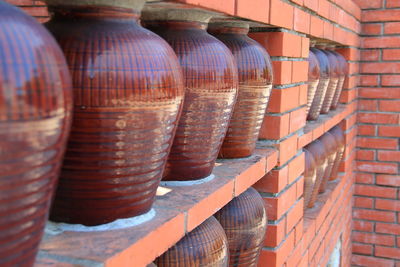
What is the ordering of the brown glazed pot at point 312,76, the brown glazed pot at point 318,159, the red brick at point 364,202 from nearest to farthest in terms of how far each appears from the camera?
the brown glazed pot at point 312,76 < the brown glazed pot at point 318,159 < the red brick at point 364,202

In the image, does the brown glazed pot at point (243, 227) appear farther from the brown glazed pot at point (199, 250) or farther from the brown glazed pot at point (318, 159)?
the brown glazed pot at point (318, 159)

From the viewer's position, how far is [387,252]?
158 inches

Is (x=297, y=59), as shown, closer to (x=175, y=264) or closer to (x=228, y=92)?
(x=228, y=92)

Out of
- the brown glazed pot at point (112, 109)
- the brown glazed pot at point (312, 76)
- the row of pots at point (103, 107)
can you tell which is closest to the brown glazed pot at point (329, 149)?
the brown glazed pot at point (312, 76)

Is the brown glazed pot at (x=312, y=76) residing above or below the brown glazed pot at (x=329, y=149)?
above

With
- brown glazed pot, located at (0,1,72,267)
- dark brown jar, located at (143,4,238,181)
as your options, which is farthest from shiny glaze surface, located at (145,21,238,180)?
brown glazed pot, located at (0,1,72,267)

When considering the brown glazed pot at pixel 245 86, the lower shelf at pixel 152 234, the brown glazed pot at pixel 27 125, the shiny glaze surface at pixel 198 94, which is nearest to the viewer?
the brown glazed pot at pixel 27 125

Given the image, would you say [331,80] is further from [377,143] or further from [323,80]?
[377,143]

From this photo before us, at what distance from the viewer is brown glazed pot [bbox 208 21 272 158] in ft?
4.89

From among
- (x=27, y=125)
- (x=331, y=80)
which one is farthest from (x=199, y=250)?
(x=331, y=80)

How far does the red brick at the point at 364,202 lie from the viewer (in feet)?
13.2

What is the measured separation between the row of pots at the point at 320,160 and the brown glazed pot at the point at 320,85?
0.52 feet

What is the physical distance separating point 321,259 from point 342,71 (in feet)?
3.58

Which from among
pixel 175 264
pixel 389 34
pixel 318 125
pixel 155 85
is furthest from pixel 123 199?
pixel 389 34
